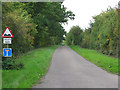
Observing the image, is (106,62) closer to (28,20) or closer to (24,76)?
(24,76)

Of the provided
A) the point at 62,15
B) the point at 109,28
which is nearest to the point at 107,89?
the point at 109,28

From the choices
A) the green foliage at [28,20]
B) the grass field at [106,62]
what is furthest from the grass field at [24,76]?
the grass field at [106,62]

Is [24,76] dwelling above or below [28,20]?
below

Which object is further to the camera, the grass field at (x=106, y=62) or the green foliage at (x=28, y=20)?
the green foliage at (x=28, y=20)

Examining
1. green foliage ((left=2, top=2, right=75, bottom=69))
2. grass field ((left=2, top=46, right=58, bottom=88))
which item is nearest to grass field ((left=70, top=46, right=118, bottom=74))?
grass field ((left=2, top=46, right=58, bottom=88))

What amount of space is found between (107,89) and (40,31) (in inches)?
975

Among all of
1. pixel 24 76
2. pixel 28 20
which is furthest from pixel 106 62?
pixel 28 20

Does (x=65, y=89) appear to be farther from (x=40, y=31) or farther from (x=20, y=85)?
(x=40, y=31)

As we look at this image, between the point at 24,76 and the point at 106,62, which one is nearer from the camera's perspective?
the point at 24,76

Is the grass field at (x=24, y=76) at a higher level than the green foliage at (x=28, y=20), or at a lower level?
lower

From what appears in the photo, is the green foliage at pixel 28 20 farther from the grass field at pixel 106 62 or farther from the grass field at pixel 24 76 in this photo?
the grass field at pixel 106 62

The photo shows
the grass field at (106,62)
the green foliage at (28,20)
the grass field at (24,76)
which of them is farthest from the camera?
the green foliage at (28,20)

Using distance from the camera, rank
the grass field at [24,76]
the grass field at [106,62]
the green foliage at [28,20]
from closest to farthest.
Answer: the grass field at [24,76] → the grass field at [106,62] → the green foliage at [28,20]

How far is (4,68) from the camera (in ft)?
29.8
